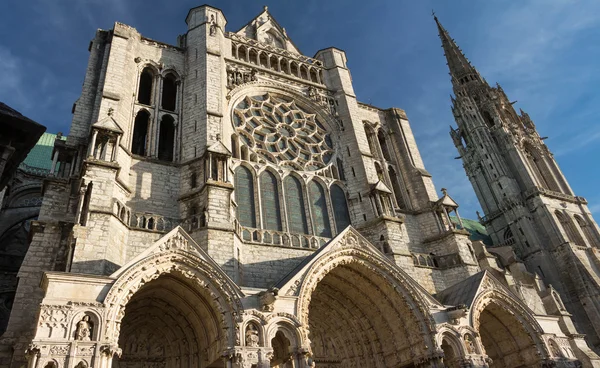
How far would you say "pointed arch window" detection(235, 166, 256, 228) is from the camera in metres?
14.4

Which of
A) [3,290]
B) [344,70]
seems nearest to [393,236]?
[344,70]

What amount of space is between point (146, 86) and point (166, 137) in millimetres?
2787

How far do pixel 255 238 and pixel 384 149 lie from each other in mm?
9613

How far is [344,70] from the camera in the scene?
73.4 ft

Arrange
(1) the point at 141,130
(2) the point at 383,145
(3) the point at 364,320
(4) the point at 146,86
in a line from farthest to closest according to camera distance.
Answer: (2) the point at 383,145
(4) the point at 146,86
(1) the point at 141,130
(3) the point at 364,320

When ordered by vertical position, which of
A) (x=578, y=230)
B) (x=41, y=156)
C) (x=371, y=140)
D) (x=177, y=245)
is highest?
(x=41, y=156)

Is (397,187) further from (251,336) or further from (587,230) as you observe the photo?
(587,230)

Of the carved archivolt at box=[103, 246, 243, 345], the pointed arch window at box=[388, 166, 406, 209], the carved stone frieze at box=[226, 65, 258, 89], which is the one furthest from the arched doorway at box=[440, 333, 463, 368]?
the carved stone frieze at box=[226, 65, 258, 89]

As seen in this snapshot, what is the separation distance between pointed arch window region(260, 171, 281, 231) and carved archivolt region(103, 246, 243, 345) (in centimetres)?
478

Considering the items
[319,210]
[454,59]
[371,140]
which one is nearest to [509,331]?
[319,210]

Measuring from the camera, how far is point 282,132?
59.7 ft

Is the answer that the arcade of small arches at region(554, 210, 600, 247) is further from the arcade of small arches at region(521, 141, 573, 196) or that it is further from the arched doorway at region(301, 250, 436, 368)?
the arched doorway at region(301, 250, 436, 368)

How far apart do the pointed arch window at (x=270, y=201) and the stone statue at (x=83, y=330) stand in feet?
22.9

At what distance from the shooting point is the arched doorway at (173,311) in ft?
30.4
